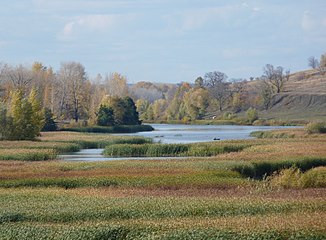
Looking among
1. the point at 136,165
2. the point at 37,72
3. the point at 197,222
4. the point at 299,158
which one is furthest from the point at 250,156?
the point at 37,72

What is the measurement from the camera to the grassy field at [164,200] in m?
22.5

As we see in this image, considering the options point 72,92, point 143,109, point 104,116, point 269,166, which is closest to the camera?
point 269,166

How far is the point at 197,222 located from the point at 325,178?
582 inches

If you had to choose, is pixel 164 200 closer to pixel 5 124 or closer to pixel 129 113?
pixel 5 124

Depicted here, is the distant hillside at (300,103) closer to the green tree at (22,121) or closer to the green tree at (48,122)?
the green tree at (48,122)

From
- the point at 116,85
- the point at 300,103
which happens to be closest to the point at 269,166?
the point at 116,85

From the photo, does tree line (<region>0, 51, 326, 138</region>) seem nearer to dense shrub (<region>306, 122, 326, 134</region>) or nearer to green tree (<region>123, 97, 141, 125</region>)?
green tree (<region>123, 97, 141, 125</region>)

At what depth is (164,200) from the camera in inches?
1134

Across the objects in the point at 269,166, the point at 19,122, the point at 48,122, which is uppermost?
the point at 19,122

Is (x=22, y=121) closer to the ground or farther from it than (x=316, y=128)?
farther from it

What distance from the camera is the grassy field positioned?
22469mm

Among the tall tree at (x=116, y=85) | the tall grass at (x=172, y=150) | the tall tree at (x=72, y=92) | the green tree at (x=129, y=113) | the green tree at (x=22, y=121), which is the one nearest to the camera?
the tall grass at (x=172, y=150)

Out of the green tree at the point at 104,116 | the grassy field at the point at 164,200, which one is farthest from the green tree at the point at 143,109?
the grassy field at the point at 164,200

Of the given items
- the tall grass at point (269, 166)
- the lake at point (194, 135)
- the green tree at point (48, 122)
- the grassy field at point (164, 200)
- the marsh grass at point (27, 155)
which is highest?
the green tree at point (48, 122)
